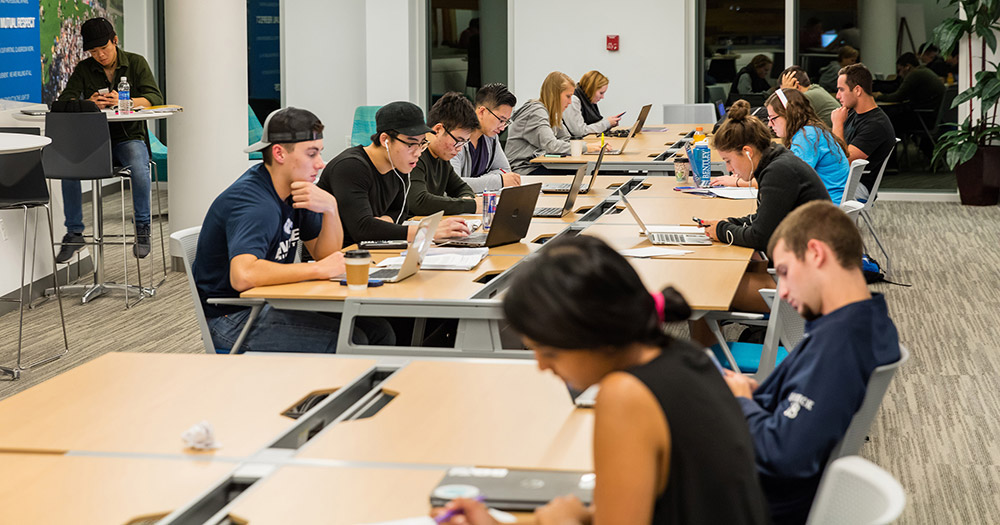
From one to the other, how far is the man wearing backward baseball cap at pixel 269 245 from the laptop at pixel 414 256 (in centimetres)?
15

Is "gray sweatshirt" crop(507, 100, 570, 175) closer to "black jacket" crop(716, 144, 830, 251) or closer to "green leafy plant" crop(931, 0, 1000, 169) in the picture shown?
"black jacket" crop(716, 144, 830, 251)

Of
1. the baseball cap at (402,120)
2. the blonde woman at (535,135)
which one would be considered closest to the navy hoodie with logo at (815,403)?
the baseball cap at (402,120)

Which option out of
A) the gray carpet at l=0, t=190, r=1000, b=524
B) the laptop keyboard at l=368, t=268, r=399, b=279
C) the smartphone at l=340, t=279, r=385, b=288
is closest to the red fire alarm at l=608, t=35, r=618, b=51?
the gray carpet at l=0, t=190, r=1000, b=524

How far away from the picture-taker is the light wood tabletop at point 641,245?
4.02 meters

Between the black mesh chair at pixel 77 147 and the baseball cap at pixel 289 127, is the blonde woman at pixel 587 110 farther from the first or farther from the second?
the baseball cap at pixel 289 127

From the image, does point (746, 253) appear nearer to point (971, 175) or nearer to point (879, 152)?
point (879, 152)

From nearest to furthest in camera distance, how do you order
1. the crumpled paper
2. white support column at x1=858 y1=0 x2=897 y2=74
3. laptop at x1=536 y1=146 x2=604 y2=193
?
1. the crumpled paper
2. laptop at x1=536 y1=146 x2=604 y2=193
3. white support column at x1=858 y1=0 x2=897 y2=74

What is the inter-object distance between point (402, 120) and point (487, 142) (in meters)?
2.06

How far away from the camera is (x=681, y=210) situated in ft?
17.2

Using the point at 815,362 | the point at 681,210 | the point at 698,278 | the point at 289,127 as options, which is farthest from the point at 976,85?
the point at 815,362

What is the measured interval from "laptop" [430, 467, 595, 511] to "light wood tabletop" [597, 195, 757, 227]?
2972mm

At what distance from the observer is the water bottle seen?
610 cm

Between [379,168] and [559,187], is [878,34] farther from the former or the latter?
[379,168]

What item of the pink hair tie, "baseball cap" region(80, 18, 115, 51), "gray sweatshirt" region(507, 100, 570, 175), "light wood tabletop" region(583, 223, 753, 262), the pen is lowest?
the pen
